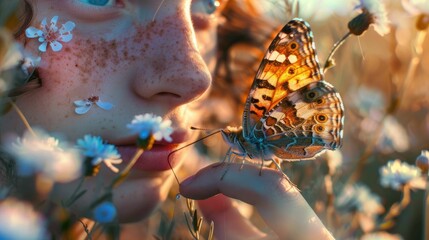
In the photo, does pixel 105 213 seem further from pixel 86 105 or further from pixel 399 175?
pixel 399 175

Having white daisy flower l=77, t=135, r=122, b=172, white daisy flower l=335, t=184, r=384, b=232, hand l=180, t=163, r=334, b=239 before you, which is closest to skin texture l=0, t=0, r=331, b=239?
hand l=180, t=163, r=334, b=239

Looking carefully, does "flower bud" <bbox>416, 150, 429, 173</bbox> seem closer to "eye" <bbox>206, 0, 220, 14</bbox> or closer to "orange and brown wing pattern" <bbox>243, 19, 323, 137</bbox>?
"orange and brown wing pattern" <bbox>243, 19, 323, 137</bbox>

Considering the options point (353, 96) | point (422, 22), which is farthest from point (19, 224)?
point (353, 96)

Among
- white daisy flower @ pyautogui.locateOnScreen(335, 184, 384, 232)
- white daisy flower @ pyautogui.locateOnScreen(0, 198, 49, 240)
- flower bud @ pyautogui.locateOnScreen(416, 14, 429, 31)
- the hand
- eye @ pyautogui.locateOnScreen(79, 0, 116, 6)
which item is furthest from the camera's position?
white daisy flower @ pyautogui.locateOnScreen(335, 184, 384, 232)

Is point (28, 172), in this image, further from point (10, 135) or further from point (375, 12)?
point (375, 12)

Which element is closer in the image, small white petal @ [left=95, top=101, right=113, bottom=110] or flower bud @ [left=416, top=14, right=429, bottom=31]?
small white petal @ [left=95, top=101, right=113, bottom=110]

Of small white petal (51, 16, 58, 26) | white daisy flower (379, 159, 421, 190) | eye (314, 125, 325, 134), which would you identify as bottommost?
white daisy flower (379, 159, 421, 190)

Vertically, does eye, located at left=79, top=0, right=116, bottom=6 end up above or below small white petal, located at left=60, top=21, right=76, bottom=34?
above
